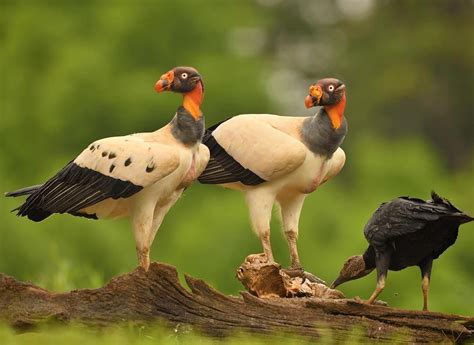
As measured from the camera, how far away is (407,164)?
29.5m

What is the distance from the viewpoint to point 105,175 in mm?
10359

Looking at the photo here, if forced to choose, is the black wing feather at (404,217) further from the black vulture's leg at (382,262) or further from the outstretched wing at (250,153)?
the outstretched wing at (250,153)

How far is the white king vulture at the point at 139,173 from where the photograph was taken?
33.9 ft

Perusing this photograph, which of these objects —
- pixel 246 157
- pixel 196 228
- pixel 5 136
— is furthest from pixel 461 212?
pixel 5 136

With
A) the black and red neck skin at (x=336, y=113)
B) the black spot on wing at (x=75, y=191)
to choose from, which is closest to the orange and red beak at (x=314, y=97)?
the black and red neck skin at (x=336, y=113)

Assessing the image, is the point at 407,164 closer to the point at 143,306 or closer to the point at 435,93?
the point at 435,93

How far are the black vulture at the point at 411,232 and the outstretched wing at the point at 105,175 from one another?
1.56m

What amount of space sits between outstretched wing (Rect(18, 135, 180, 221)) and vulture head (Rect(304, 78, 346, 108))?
1186 mm

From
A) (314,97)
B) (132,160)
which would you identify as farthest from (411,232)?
(132,160)

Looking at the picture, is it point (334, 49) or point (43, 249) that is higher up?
point (334, 49)

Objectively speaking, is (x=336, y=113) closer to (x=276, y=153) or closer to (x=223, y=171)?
(x=276, y=153)

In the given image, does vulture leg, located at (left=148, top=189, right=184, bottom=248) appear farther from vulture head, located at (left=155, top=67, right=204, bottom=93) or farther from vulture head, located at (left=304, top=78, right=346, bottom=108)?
vulture head, located at (left=304, top=78, right=346, bottom=108)

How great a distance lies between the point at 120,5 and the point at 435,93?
11.9 meters

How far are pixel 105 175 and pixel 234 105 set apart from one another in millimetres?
21055
